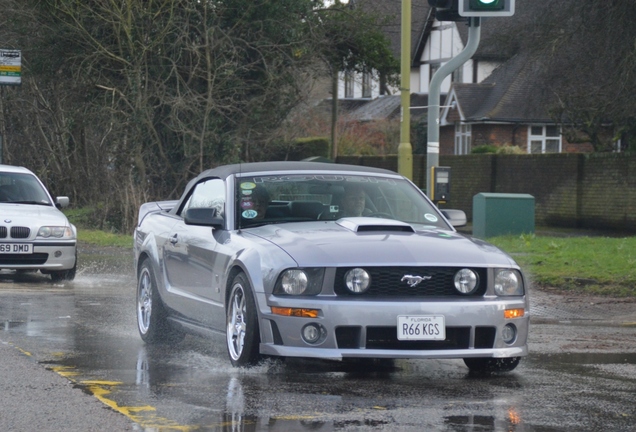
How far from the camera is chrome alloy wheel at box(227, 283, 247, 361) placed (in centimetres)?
783

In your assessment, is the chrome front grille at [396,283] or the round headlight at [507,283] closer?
the chrome front grille at [396,283]

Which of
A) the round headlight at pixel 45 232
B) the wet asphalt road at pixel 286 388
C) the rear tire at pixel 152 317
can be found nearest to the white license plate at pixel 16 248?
the round headlight at pixel 45 232

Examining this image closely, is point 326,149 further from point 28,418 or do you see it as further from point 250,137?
point 28,418

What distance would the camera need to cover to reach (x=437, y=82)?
14703 mm

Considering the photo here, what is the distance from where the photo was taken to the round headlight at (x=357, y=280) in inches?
293

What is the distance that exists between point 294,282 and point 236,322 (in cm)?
68

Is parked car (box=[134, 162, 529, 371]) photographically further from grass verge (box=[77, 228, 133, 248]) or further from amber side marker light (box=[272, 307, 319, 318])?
grass verge (box=[77, 228, 133, 248])

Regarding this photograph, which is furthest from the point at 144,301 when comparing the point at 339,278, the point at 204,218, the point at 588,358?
the point at 588,358

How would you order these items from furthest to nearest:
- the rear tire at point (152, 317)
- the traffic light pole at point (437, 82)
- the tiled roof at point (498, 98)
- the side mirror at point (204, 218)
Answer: the tiled roof at point (498, 98)
the traffic light pole at point (437, 82)
the rear tire at point (152, 317)
the side mirror at point (204, 218)

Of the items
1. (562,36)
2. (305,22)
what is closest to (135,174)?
(305,22)

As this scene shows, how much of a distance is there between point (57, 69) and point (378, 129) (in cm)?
2630

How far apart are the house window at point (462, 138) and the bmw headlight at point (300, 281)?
132 feet

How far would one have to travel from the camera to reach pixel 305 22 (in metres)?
27.1

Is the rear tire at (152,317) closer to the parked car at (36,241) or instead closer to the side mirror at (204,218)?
the side mirror at (204,218)
